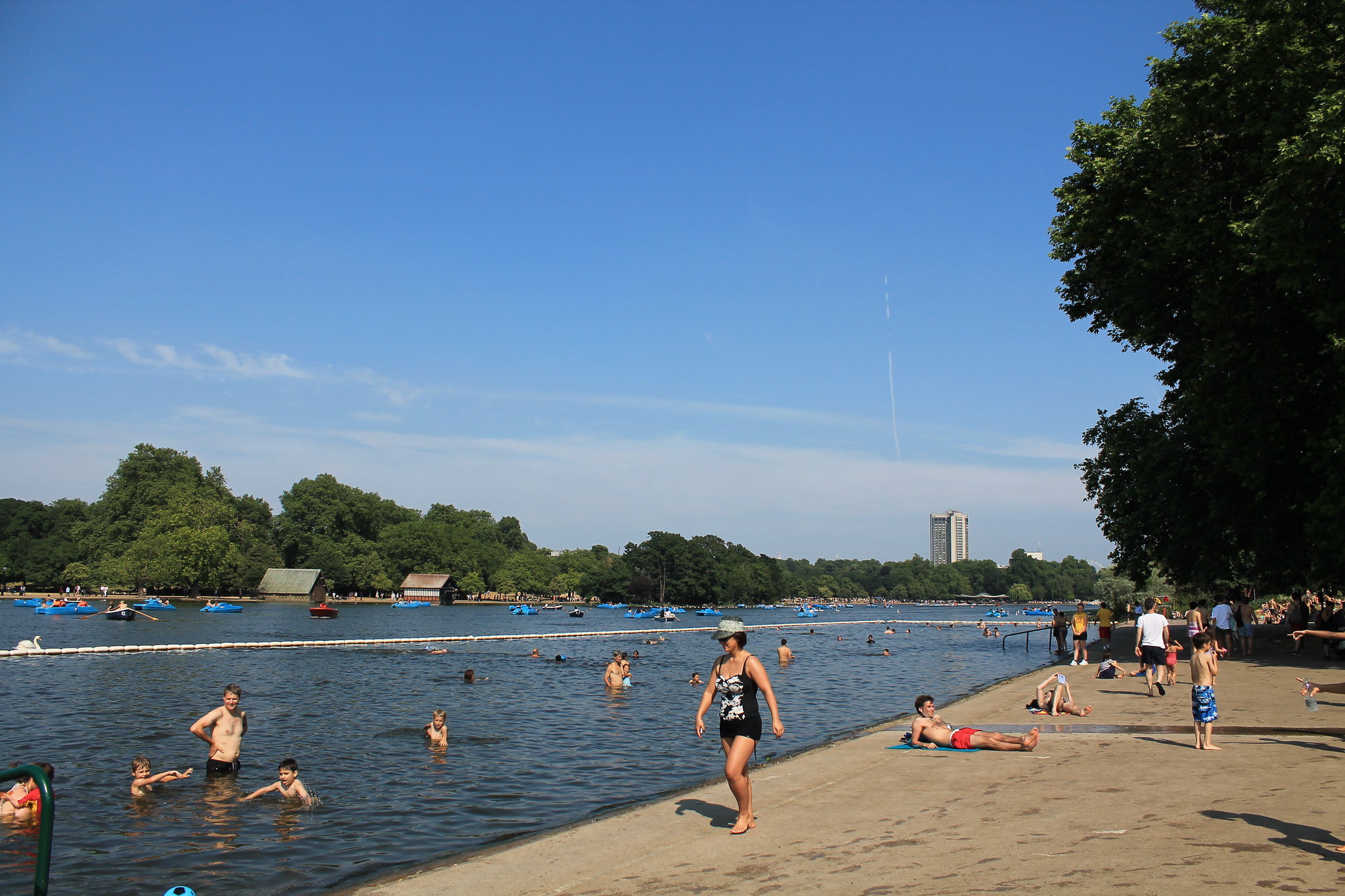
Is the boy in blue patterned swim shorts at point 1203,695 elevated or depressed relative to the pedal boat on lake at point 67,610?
elevated

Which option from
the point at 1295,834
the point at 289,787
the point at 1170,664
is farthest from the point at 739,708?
the point at 1170,664

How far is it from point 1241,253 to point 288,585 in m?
122

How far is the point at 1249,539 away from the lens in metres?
28.2

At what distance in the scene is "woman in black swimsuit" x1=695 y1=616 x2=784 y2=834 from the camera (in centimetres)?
822

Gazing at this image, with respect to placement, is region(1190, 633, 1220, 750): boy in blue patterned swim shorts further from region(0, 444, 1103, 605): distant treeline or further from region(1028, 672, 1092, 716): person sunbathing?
region(0, 444, 1103, 605): distant treeline

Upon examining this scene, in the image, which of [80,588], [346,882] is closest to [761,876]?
[346,882]

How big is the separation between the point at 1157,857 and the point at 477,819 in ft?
28.8

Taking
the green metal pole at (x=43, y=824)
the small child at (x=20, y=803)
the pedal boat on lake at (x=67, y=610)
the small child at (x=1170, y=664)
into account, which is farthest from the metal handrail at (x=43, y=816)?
the pedal boat on lake at (x=67, y=610)

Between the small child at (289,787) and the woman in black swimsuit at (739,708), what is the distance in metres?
7.61

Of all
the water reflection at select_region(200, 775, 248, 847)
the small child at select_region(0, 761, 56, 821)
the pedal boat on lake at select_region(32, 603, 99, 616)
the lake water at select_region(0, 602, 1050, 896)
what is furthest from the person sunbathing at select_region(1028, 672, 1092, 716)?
the pedal boat on lake at select_region(32, 603, 99, 616)

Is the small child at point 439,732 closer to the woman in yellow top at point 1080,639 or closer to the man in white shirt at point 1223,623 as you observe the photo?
the woman in yellow top at point 1080,639

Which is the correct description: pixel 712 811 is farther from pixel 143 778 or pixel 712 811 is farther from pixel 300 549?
pixel 300 549

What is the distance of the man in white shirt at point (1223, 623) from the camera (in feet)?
82.0

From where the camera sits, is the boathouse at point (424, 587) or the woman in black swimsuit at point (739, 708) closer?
the woman in black swimsuit at point (739, 708)
